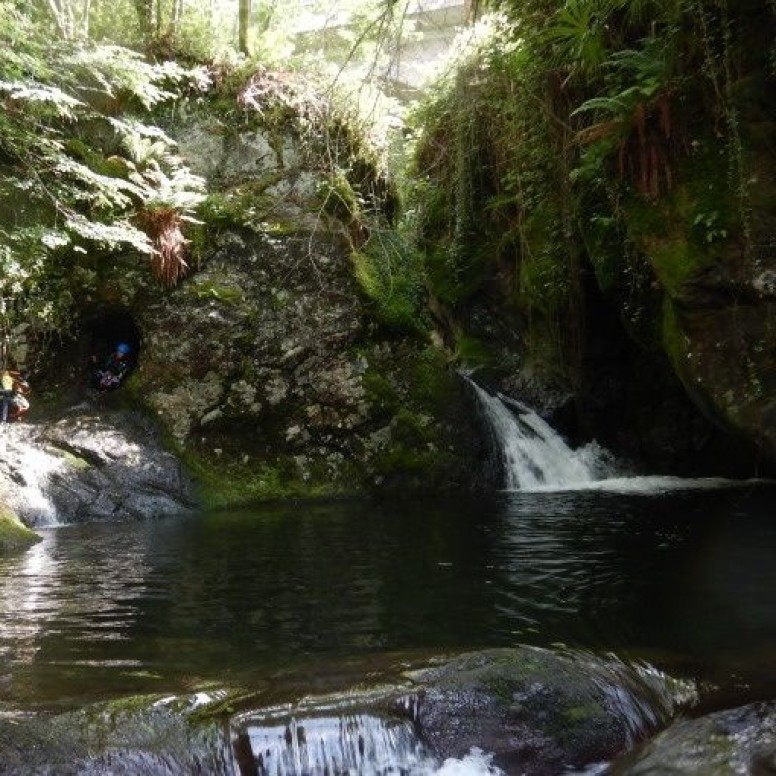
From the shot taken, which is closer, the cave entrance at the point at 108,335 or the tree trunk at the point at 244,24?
the cave entrance at the point at 108,335

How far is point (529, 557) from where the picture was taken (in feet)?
20.4

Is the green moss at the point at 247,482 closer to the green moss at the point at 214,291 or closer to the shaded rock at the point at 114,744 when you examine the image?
the green moss at the point at 214,291

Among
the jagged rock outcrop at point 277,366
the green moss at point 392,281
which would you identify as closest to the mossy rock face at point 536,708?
the jagged rock outcrop at point 277,366

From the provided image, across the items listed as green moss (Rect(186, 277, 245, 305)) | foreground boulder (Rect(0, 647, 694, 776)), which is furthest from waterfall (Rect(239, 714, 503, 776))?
green moss (Rect(186, 277, 245, 305))

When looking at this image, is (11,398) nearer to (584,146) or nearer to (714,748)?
(584,146)

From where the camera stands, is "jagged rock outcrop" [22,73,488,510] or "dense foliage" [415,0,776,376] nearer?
"dense foliage" [415,0,776,376]

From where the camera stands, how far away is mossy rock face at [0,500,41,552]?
730cm

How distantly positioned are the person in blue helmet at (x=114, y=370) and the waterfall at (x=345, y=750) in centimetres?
951

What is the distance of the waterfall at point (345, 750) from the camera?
9.84 feet

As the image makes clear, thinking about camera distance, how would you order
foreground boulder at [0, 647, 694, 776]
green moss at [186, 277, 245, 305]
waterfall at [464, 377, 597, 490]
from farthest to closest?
green moss at [186, 277, 245, 305]
waterfall at [464, 377, 597, 490]
foreground boulder at [0, 647, 694, 776]

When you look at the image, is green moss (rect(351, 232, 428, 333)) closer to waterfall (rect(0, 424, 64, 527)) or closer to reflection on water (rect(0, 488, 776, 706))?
reflection on water (rect(0, 488, 776, 706))

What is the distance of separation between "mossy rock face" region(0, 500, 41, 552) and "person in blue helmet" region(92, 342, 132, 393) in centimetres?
396

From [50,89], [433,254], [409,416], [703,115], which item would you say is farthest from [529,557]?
[433,254]

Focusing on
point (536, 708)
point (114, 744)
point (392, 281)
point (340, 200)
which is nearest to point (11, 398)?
point (392, 281)
